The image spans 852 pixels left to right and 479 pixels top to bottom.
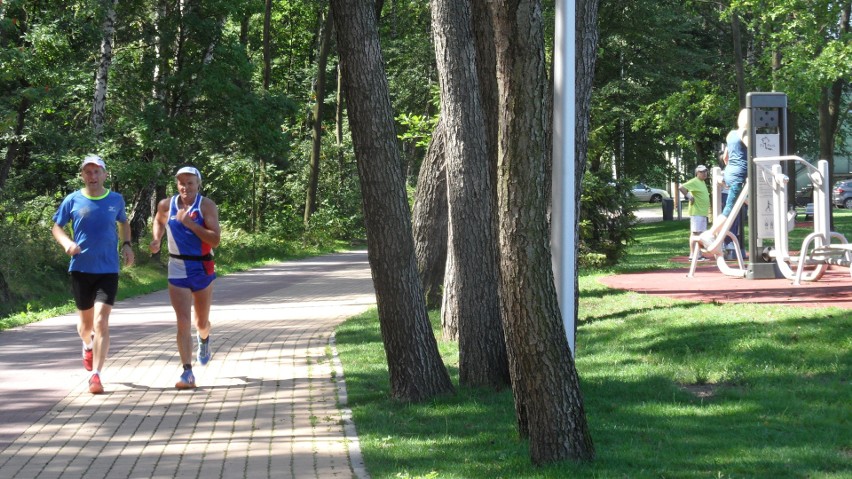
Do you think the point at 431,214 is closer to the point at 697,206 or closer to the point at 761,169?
the point at 761,169

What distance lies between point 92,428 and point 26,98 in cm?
1571

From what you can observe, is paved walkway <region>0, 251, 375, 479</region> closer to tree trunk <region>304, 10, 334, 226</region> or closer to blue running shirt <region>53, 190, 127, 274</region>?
blue running shirt <region>53, 190, 127, 274</region>

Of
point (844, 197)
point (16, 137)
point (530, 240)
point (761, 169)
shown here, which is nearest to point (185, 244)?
point (530, 240)

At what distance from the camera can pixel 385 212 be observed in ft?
27.2

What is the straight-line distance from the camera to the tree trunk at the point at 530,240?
614 cm

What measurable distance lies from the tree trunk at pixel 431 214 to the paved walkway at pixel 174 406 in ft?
5.00

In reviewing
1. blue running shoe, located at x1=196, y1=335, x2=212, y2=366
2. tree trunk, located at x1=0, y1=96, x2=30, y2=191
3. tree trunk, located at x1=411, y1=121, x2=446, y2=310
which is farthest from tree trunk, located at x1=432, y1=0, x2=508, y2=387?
tree trunk, located at x1=0, y1=96, x2=30, y2=191

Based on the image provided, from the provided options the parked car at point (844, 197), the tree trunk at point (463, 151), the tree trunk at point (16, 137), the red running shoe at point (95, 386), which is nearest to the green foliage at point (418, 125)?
the tree trunk at point (463, 151)

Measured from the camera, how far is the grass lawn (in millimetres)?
6371

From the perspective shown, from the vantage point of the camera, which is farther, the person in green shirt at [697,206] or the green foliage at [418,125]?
the person in green shirt at [697,206]

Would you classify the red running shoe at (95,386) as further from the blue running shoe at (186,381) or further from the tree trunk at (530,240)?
the tree trunk at (530,240)

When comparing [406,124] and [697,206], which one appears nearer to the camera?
[406,124]

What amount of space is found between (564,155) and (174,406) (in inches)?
146

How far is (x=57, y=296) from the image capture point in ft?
66.5
